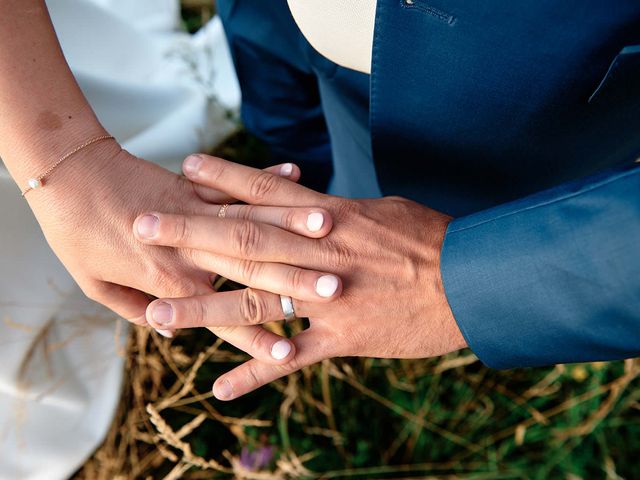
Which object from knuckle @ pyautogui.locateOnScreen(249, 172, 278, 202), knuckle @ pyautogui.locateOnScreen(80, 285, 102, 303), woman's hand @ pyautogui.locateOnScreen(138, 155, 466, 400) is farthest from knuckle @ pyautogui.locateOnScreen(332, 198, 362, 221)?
knuckle @ pyautogui.locateOnScreen(80, 285, 102, 303)

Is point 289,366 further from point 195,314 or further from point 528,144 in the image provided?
point 528,144

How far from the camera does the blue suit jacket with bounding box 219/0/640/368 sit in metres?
0.77

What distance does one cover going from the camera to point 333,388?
151cm

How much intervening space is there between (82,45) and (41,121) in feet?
1.72

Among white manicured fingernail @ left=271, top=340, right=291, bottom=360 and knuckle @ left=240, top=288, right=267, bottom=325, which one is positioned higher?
knuckle @ left=240, top=288, right=267, bottom=325

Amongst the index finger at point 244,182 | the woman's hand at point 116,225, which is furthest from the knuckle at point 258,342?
the index finger at point 244,182

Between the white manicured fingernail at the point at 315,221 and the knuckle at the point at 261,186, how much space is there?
0.10 metres

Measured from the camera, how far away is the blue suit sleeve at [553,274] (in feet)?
2.48

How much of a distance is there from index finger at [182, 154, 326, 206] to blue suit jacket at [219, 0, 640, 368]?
212mm

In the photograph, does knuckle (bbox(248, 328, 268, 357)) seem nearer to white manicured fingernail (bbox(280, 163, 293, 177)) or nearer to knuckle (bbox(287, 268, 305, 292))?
knuckle (bbox(287, 268, 305, 292))

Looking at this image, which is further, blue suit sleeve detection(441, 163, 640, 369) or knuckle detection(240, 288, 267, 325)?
knuckle detection(240, 288, 267, 325)

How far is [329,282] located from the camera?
868 mm

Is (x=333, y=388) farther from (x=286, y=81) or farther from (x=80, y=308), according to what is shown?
(x=286, y=81)

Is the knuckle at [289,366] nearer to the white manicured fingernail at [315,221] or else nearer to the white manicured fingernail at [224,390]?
the white manicured fingernail at [224,390]
